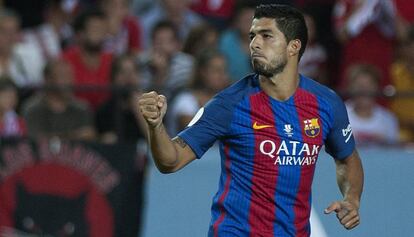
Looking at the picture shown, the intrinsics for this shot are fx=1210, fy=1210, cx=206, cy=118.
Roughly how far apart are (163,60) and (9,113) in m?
1.52

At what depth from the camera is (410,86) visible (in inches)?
424

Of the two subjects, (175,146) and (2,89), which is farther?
(2,89)

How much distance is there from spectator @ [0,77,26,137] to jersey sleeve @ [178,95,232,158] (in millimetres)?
3970

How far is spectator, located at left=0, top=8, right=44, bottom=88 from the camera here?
10.8 m

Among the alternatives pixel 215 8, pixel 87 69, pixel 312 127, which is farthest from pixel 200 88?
pixel 312 127

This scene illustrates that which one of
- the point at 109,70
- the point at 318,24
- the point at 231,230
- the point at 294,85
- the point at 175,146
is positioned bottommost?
the point at 231,230

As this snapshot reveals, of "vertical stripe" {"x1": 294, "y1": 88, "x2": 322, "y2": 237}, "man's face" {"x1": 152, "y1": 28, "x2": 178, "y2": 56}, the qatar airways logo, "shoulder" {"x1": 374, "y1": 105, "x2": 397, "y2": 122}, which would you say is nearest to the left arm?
"vertical stripe" {"x1": 294, "y1": 88, "x2": 322, "y2": 237}

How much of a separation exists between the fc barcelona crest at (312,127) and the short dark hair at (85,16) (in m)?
4.93

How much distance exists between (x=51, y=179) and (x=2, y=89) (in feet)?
2.77

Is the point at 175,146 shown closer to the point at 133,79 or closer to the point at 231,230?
the point at 231,230

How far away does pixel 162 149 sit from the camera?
19.6 feet

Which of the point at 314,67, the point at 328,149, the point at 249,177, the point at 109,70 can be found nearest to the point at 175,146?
the point at 249,177

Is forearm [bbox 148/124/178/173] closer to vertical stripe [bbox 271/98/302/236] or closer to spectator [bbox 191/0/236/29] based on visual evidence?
vertical stripe [bbox 271/98/302/236]

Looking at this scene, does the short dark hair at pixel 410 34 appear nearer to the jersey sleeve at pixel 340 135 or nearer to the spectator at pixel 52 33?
the spectator at pixel 52 33
